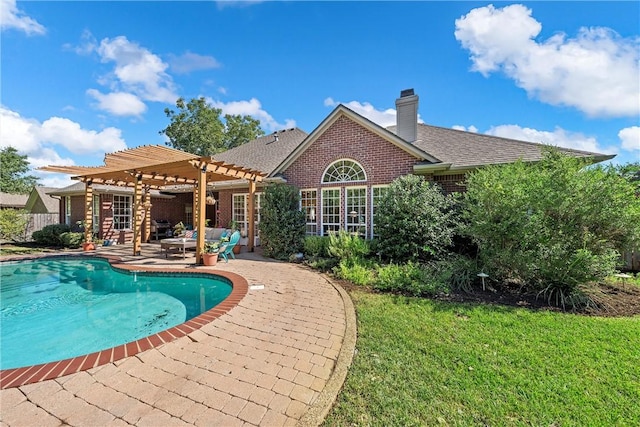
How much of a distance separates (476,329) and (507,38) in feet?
32.4

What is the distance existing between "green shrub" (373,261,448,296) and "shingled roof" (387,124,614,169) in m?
4.27

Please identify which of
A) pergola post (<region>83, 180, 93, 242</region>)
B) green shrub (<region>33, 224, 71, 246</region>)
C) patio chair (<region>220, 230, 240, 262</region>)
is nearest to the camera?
patio chair (<region>220, 230, 240, 262</region>)

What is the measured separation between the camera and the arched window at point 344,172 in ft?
36.6

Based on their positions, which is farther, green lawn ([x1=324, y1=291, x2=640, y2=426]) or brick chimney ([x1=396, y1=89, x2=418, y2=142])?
brick chimney ([x1=396, y1=89, x2=418, y2=142])

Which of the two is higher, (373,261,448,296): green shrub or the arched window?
the arched window

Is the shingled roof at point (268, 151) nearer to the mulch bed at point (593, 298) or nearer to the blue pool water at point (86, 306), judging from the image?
the blue pool water at point (86, 306)

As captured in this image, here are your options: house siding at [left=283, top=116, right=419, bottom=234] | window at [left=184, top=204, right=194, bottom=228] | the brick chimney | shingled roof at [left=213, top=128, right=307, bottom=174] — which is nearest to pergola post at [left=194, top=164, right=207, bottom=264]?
house siding at [left=283, top=116, right=419, bottom=234]

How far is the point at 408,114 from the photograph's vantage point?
1244cm

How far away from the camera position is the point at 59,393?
2.82 metres

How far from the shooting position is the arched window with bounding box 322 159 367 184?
1116 centimetres

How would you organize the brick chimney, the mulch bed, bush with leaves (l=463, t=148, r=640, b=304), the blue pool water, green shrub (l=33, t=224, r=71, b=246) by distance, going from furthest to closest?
green shrub (l=33, t=224, r=71, b=246) < the brick chimney < bush with leaves (l=463, t=148, r=640, b=304) < the mulch bed < the blue pool water

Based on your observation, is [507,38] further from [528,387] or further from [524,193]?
[528,387]

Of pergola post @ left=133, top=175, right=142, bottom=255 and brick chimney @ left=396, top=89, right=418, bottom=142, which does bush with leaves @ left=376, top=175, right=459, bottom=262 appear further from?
pergola post @ left=133, top=175, right=142, bottom=255

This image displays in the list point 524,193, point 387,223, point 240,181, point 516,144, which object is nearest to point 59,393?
point 387,223
